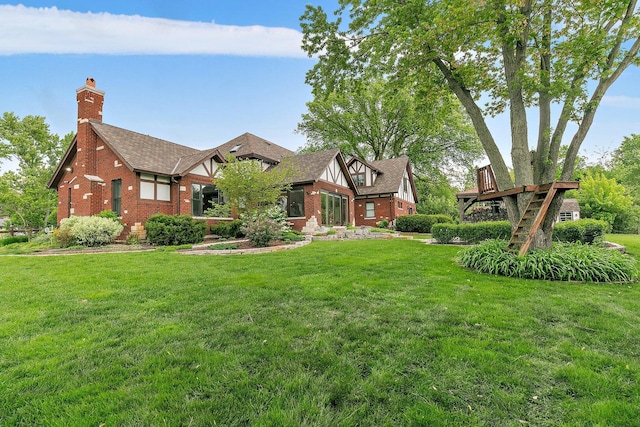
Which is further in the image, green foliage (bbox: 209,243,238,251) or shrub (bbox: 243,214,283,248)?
shrub (bbox: 243,214,283,248)

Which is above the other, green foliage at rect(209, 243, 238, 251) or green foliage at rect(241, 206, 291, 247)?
green foliage at rect(241, 206, 291, 247)

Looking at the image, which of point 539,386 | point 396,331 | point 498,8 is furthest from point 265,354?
point 498,8

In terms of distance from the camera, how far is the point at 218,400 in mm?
2049

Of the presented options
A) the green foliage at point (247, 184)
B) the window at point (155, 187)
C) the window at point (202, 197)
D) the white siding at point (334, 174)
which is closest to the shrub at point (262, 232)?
the green foliage at point (247, 184)

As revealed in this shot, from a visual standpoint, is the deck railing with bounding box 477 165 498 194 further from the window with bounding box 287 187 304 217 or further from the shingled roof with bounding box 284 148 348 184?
the window with bounding box 287 187 304 217

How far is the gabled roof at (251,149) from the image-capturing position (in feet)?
66.3

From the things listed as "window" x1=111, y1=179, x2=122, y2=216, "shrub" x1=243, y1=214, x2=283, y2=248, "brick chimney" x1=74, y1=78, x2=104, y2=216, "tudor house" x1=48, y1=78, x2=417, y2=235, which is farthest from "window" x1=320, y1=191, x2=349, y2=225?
"brick chimney" x1=74, y1=78, x2=104, y2=216

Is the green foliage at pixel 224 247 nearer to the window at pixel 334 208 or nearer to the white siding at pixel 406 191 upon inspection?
the window at pixel 334 208

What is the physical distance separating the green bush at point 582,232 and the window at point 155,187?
16962 mm

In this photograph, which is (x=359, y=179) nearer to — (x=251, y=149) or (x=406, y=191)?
(x=406, y=191)

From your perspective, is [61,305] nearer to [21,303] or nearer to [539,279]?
[21,303]

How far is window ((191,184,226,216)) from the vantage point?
15.8 m

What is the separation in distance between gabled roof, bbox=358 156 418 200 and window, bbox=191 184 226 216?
40.1 ft

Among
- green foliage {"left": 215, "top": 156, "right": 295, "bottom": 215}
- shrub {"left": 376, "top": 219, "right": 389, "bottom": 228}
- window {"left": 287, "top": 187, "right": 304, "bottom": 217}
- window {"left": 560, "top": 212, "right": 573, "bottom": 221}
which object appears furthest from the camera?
window {"left": 560, "top": 212, "right": 573, "bottom": 221}
